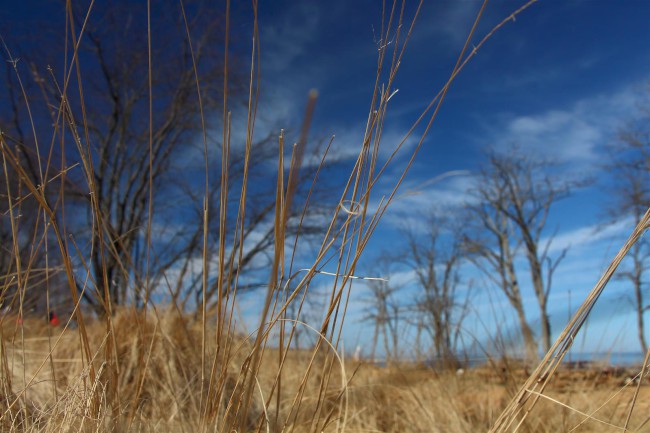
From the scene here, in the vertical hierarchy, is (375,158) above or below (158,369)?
above

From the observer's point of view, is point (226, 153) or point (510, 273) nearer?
point (226, 153)

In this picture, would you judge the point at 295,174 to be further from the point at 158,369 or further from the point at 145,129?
the point at 145,129

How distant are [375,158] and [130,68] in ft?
37.5

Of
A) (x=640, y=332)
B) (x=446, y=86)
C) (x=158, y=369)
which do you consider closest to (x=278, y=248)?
(x=446, y=86)

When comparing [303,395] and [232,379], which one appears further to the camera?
[232,379]

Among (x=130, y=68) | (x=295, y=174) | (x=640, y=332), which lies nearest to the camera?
(x=295, y=174)

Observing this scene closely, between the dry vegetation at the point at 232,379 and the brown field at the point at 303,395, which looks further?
the brown field at the point at 303,395

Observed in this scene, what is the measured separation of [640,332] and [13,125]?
1634 cm

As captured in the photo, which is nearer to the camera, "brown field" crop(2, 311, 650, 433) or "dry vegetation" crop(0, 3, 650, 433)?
"dry vegetation" crop(0, 3, 650, 433)

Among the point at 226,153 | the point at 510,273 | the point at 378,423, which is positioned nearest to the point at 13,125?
the point at 378,423

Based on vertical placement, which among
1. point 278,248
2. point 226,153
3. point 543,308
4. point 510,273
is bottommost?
point 278,248

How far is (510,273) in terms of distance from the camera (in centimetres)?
1811

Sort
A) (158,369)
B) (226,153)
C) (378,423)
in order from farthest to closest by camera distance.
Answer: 1. (158,369)
2. (378,423)
3. (226,153)

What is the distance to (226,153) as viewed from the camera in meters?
0.81
